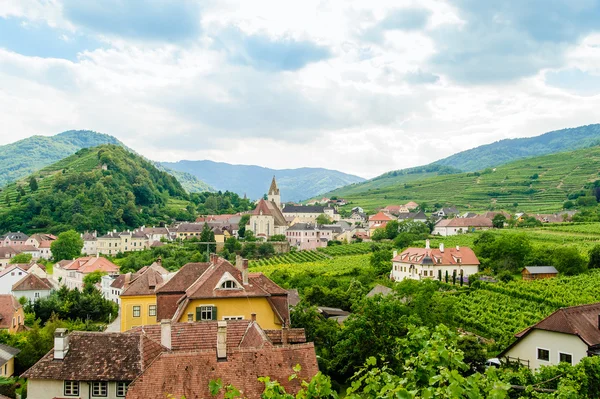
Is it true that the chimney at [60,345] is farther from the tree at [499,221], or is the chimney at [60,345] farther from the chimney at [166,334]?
the tree at [499,221]

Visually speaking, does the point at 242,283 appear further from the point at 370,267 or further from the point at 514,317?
the point at 370,267

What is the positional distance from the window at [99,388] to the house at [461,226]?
11539 centimetres

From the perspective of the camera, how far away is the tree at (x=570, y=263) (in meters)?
68.5

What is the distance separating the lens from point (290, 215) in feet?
565

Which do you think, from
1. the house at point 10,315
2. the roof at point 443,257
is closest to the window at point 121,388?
the house at point 10,315

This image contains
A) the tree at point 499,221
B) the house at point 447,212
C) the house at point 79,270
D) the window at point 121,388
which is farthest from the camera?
the house at point 447,212

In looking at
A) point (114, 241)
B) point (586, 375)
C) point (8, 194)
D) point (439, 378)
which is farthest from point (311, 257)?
point (8, 194)

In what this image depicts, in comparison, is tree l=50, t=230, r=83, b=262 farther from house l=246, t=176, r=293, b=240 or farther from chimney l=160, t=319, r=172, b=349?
chimney l=160, t=319, r=172, b=349

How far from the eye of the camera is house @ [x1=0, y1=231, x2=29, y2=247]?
424ft

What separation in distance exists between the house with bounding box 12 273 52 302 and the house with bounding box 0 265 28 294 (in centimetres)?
344

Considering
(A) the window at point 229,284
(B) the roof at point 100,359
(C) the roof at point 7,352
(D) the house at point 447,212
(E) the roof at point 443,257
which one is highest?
(D) the house at point 447,212

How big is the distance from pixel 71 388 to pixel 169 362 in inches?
191

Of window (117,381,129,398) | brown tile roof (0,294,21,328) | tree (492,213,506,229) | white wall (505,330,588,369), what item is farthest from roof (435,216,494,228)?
window (117,381,129,398)

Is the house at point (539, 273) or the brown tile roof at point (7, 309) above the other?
the brown tile roof at point (7, 309)
